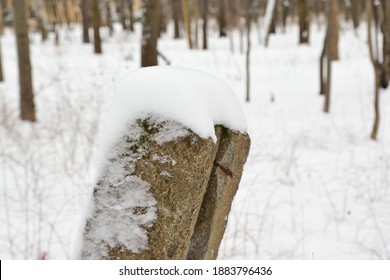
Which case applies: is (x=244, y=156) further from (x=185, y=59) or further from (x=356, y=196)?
(x=185, y=59)

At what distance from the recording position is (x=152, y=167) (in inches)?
55.2

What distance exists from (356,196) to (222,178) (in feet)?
8.87

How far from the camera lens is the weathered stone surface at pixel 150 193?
1.39 m

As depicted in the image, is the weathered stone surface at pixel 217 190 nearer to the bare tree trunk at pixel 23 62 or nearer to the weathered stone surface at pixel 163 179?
the weathered stone surface at pixel 163 179

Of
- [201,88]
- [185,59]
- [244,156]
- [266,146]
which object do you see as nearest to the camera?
[201,88]

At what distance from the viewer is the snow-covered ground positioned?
3.14m

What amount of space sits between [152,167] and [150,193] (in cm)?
9

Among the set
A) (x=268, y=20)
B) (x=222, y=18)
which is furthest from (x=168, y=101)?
(x=222, y=18)

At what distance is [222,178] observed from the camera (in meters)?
1.60

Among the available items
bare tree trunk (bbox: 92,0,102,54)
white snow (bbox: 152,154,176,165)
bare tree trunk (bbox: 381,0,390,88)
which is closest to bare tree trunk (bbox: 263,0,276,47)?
bare tree trunk (bbox: 92,0,102,54)

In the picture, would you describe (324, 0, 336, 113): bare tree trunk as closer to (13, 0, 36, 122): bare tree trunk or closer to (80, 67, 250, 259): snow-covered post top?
(13, 0, 36, 122): bare tree trunk

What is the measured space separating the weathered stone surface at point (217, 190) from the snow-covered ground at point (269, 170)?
1.48ft

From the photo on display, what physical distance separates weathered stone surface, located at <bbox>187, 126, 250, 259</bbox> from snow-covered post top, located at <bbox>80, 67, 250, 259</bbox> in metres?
0.08
